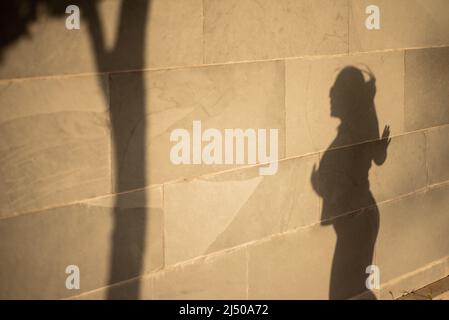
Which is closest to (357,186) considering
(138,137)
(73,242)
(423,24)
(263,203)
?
(263,203)

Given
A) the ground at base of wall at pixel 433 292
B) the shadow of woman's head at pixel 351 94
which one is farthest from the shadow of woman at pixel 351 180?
the ground at base of wall at pixel 433 292

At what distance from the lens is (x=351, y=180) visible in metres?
8.41

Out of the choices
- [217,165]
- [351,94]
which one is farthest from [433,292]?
[217,165]

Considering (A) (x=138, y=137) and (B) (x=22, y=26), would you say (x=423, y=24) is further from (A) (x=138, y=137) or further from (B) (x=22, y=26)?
(B) (x=22, y=26)

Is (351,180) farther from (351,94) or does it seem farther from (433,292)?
(433,292)

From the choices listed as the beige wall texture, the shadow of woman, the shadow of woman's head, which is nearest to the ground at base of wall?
the beige wall texture

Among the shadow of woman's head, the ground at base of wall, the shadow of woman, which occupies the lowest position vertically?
the ground at base of wall

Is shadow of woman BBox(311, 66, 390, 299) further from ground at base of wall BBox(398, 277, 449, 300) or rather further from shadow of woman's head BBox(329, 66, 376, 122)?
ground at base of wall BBox(398, 277, 449, 300)

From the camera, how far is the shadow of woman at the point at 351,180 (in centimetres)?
814

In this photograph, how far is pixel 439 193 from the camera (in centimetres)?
972

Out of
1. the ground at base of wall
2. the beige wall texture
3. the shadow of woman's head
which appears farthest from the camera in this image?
the ground at base of wall

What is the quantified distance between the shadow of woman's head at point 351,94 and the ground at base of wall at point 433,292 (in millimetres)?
2188

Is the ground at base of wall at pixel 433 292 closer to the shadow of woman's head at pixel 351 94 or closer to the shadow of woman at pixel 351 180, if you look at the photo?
the shadow of woman at pixel 351 180

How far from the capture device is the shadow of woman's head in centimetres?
809
